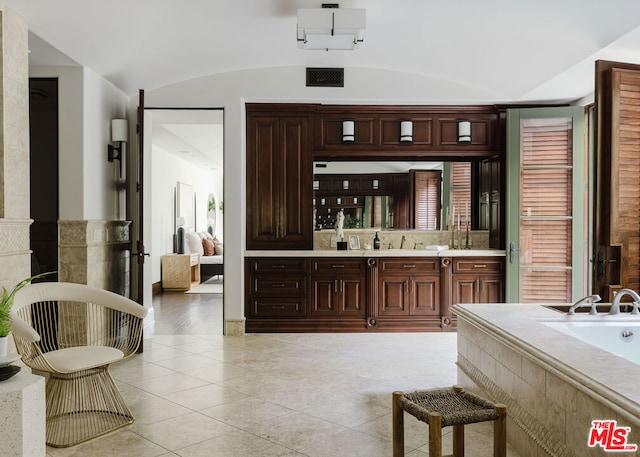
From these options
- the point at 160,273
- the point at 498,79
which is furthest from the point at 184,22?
the point at 160,273

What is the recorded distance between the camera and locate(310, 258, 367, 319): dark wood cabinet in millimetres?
5625

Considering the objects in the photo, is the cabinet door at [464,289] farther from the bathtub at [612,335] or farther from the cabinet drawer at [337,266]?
the bathtub at [612,335]

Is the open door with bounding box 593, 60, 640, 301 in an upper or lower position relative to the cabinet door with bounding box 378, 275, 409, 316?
upper

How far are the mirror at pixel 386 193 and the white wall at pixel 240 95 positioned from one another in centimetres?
84

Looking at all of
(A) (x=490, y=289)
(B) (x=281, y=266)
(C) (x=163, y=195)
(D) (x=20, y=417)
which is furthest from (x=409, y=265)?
(C) (x=163, y=195)

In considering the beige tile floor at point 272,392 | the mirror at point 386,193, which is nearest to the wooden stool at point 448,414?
the beige tile floor at point 272,392

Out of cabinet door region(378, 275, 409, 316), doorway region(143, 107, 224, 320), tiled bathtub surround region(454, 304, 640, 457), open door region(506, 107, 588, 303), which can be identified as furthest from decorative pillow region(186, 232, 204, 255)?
tiled bathtub surround region(454, 304, 640, 457)

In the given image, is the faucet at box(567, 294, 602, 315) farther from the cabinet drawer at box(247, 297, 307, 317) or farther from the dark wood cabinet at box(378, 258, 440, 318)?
the cabinet drawer at box(247, 297, 307, 317)

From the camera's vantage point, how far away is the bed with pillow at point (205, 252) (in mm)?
9633

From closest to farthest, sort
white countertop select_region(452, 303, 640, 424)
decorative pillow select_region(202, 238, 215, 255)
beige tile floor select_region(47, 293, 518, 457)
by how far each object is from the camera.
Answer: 1. white countertop select_region(452, 303, 640, 424)
2. beige tile floor select_region(47, 293, 518, 457)
3. decorative pillow select_region(202, 238, 215, 255)

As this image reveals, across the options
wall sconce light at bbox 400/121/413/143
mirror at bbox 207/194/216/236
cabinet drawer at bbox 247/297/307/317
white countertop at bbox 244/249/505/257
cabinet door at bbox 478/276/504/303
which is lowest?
cabinet drawer at bbox 247/297/307/317

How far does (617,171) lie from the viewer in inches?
134

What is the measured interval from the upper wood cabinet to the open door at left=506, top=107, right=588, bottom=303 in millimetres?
307

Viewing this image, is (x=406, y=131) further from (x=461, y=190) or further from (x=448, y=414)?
(x=448, y=414)
